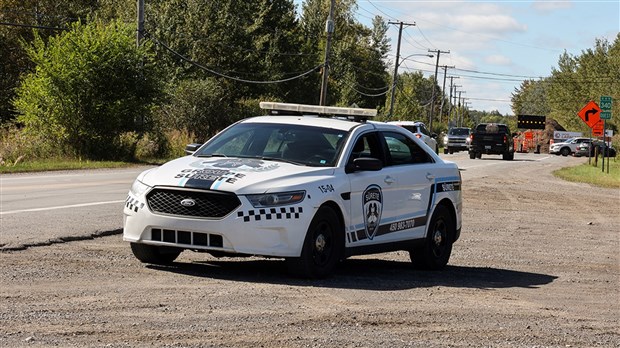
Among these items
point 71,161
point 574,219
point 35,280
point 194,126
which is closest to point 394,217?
point 35,280

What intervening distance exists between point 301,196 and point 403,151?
2.40 m

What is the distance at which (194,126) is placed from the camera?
60.9 meters

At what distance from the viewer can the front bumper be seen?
9.60m

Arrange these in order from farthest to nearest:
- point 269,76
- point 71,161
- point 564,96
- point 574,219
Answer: point 564,96, point 269,76, point 71,161, point 574,219

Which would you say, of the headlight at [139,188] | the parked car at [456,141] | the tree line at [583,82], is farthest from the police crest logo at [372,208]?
the tree line at [583,82]

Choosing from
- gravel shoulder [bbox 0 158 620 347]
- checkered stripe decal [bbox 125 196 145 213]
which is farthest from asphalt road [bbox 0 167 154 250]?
checkered stripe decal [bbox 125 196 145 213]

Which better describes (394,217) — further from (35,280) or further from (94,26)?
(94,26)

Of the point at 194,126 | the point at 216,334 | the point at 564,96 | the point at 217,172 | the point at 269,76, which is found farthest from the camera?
the point at 564,96

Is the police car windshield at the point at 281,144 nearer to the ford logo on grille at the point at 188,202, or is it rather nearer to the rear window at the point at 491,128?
the ford logo on grille at the point at 188,202

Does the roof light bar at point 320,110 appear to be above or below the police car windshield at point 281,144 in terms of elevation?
above

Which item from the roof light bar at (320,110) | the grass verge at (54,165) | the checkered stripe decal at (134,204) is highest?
the roof light bar at (320,110)

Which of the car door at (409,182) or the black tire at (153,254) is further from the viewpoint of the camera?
the car door at (409,182)

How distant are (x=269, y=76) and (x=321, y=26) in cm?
3468

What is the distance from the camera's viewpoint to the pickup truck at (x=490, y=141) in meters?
62.2
